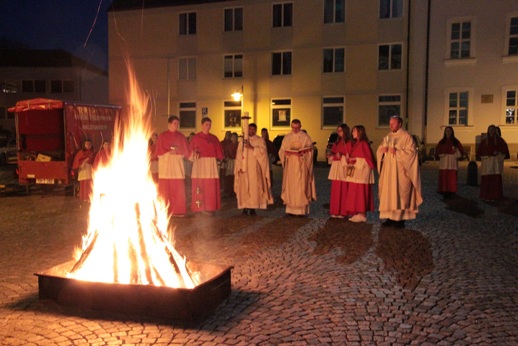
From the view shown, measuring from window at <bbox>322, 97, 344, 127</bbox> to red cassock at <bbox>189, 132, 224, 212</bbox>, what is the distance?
823 inches

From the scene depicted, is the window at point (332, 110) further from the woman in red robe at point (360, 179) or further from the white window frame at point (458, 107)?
the woman in red robe at point (360, 179)

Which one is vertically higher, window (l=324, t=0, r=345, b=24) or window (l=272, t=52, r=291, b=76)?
window (l=324, t=0, r=345, b=24)

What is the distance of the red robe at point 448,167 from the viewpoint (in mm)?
14109

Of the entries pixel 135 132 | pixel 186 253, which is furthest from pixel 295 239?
pixel 135 132

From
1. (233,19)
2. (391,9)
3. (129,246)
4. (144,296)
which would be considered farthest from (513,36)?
(144,296)

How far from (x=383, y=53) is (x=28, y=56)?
135ft

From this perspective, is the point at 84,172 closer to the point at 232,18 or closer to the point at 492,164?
the point at 492,164

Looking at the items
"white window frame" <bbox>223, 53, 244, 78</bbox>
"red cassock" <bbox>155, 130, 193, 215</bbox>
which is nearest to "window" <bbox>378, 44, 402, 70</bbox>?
"white window frame" <bbox>223, 53, 244, 78</bbox>

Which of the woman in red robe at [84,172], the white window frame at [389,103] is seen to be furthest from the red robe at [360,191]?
the white window frame at [389,103]

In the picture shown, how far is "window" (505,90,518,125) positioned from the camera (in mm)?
28219

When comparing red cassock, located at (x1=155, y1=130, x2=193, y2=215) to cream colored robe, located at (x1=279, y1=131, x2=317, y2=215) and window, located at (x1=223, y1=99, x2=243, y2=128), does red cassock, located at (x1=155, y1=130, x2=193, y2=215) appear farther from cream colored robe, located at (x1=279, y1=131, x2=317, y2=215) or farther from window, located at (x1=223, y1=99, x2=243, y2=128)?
window, located at (x1=223, y1=99, x2=243, y2=128)

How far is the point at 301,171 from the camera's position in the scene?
10.9 m

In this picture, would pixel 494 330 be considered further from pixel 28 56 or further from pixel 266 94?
pixel 28 56

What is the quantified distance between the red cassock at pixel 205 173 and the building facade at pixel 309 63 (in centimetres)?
2051
